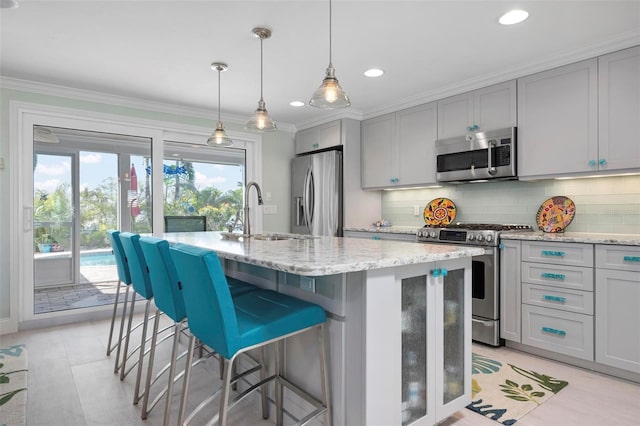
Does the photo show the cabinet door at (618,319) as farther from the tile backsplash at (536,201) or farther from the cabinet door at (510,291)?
the tile backsplash at (536,201)

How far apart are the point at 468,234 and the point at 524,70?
1449 millimetres

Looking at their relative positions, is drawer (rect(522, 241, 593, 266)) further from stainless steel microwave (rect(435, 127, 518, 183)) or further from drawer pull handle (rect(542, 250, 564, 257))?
stainless steel microwave (rect(435, 127, 518, 183))

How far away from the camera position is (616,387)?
2.39 meters

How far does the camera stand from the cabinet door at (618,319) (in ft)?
7.91

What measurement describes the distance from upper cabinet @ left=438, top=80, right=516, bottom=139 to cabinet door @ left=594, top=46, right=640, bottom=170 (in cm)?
65

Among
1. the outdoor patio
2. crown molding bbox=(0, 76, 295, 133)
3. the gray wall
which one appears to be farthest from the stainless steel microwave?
the outdoor patio

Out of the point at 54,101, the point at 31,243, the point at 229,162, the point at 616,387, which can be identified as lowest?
the point at 616,387

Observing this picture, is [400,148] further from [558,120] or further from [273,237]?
[273,237]

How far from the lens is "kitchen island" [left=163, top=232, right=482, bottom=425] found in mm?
1516

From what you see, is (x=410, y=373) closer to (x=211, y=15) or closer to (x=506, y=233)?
(x=506, y=233)

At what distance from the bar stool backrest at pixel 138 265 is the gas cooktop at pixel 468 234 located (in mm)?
2417

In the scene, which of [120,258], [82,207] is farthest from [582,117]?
[82,207]

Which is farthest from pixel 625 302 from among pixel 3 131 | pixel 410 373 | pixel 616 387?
pixel 3 131

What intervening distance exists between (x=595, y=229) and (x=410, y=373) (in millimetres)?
2376
